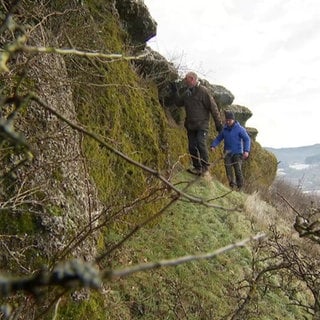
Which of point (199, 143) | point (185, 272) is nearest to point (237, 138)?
point (199, 143)

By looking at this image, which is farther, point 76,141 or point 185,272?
point 185,272

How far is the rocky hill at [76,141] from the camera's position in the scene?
3.09 ft

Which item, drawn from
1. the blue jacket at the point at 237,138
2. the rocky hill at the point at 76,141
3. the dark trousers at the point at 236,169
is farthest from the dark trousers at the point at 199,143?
the rocky hill at the point at 76,141

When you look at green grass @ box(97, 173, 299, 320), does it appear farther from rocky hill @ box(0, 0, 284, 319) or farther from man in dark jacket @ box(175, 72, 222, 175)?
man in dark jacket @ box(175, 72, 222, 175)

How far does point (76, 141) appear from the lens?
12.3 ft

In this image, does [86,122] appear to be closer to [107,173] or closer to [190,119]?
[107,173]

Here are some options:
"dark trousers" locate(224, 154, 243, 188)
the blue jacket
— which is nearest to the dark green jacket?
the blue jacket

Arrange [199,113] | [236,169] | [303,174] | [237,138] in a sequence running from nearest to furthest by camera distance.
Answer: [303,174] → [199,113] → [237,138] → [236,169]

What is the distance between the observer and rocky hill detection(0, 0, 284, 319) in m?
0.94

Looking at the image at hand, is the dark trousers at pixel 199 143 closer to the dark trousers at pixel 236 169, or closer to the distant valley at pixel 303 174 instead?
the dark trousers at pixel 236 169

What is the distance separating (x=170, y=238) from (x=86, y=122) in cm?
207

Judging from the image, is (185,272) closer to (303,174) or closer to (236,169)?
(303,174)

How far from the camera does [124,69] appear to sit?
7730mm

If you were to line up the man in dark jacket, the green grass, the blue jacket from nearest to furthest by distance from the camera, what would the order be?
1. the green grass
2. the man in dark jacket
3. the blue jacket
